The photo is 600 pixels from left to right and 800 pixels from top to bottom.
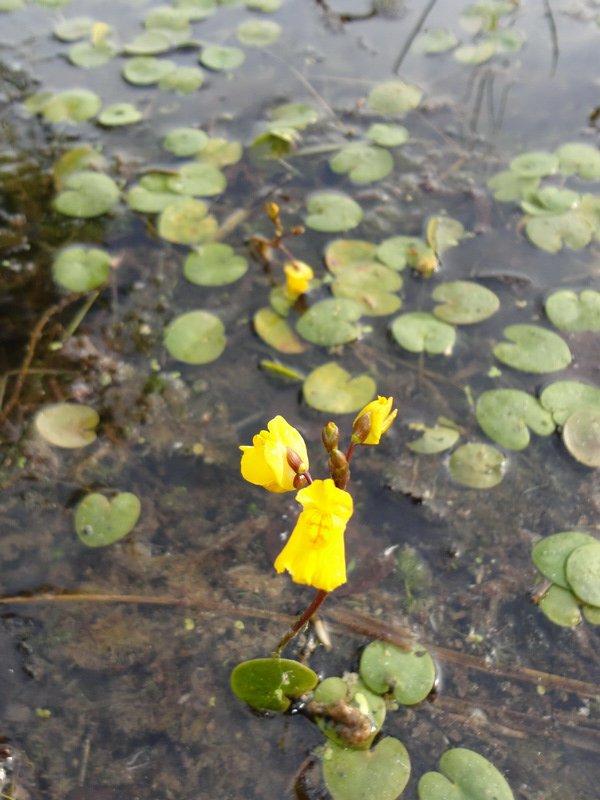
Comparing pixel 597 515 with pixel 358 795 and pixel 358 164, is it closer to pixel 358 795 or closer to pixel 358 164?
pixel 358 795

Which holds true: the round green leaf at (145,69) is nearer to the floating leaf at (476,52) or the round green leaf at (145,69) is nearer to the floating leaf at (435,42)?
the floating leaf at (435,42)

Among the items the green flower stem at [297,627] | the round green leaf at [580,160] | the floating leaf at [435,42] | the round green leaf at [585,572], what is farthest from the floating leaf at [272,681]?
the floating leaf at [435,42]

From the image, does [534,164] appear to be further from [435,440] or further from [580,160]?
[435,440]

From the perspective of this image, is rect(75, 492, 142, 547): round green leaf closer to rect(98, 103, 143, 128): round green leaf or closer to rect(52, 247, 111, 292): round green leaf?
rect(52, 247, 111, 292): round green leaf

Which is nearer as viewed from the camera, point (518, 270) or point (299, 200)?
point (518, 270)

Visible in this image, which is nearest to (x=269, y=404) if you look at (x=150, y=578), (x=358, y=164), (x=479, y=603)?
(x=150, y=578)

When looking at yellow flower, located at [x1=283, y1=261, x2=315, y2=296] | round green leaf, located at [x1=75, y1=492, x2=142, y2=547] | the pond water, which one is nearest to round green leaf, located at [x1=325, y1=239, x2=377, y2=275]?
the pond water
